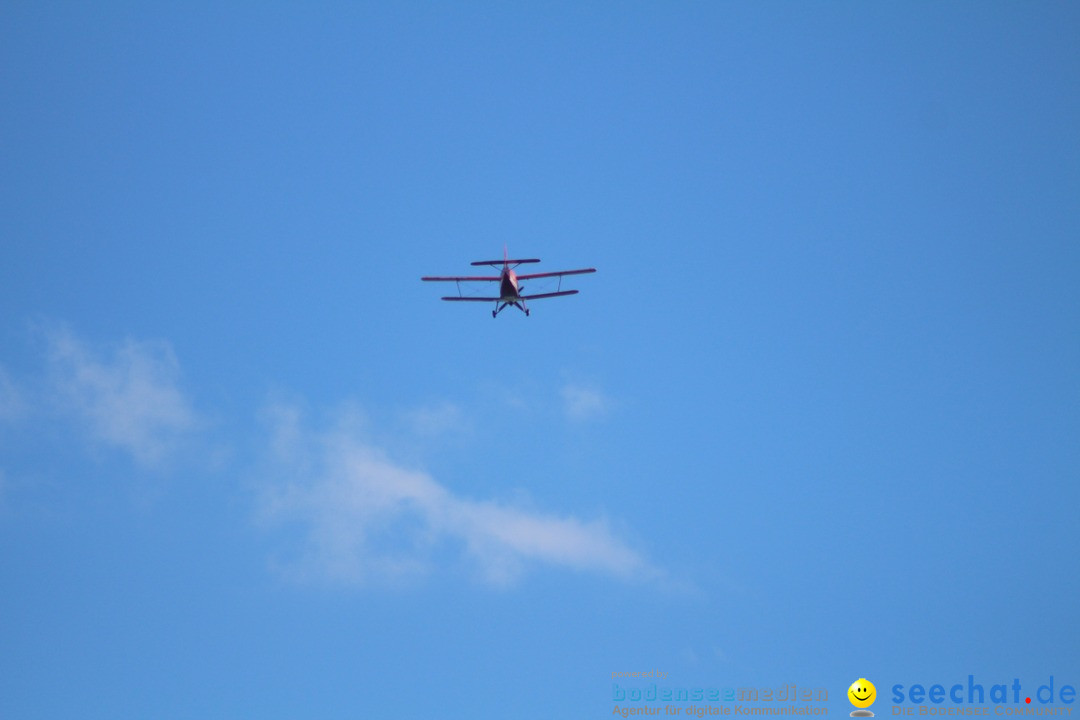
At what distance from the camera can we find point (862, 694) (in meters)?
52.1

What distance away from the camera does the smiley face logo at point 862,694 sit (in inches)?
2036

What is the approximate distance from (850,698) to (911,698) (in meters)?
3.36

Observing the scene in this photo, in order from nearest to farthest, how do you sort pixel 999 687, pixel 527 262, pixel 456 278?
pixel 999 687
pixel 527 262
pixel 456 278

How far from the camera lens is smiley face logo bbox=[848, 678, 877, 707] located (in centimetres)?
5172

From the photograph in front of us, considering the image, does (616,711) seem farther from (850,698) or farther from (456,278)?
(456,278)

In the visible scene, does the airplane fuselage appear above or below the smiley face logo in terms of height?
above

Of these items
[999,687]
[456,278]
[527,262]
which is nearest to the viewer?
[999,687]

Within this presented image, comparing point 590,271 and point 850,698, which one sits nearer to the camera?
point 850,698

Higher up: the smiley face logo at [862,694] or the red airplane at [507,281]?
the red airplane at [507,281]

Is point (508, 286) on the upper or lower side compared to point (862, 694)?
upper

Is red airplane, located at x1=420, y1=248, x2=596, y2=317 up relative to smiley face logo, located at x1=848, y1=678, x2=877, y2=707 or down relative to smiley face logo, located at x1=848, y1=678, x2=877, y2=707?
up

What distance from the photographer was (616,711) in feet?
168

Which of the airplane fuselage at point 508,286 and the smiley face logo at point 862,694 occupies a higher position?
the airplane fuselage at point 508,286

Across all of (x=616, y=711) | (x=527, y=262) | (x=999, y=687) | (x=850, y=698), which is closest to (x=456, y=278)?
(x=527, y=262)
